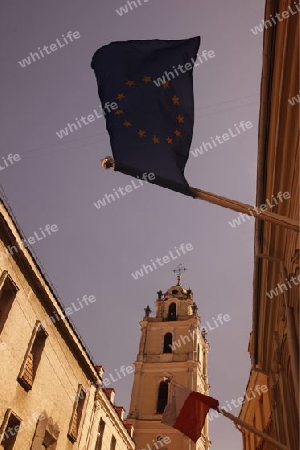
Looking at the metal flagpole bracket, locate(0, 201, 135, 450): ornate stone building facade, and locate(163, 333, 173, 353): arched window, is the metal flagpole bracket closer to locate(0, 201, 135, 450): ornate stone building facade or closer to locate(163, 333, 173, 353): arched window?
locate(0, 201, 135, 450): ornate stone building facade

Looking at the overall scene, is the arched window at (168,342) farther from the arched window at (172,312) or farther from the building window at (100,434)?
the building window at (100,434)

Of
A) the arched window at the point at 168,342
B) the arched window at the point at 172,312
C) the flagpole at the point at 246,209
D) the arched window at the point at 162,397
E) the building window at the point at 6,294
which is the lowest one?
the flagpole at the point at 246,209

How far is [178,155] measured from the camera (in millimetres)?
6609

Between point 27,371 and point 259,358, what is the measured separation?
841 cm

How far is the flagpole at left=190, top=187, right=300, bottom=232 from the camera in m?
5.67

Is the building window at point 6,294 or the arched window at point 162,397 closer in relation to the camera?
the building window at point 6,294

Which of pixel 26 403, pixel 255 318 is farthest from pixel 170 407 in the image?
pixel 26 403

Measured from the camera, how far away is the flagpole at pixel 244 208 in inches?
223

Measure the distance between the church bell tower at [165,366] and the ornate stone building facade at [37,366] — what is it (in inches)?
722

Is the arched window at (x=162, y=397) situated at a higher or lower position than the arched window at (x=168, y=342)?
lower

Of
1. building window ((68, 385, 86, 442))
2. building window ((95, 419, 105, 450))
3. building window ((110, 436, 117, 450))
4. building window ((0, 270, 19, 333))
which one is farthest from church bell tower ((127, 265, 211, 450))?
building window ((0, 270, 19, 333))

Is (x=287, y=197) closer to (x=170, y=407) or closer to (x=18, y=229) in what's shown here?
(x=170, y=407)

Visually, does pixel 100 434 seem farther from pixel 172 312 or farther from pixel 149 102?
pixel 172 312

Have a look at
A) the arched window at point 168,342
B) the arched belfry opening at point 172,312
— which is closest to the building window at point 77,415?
the arched window at point 168,342
